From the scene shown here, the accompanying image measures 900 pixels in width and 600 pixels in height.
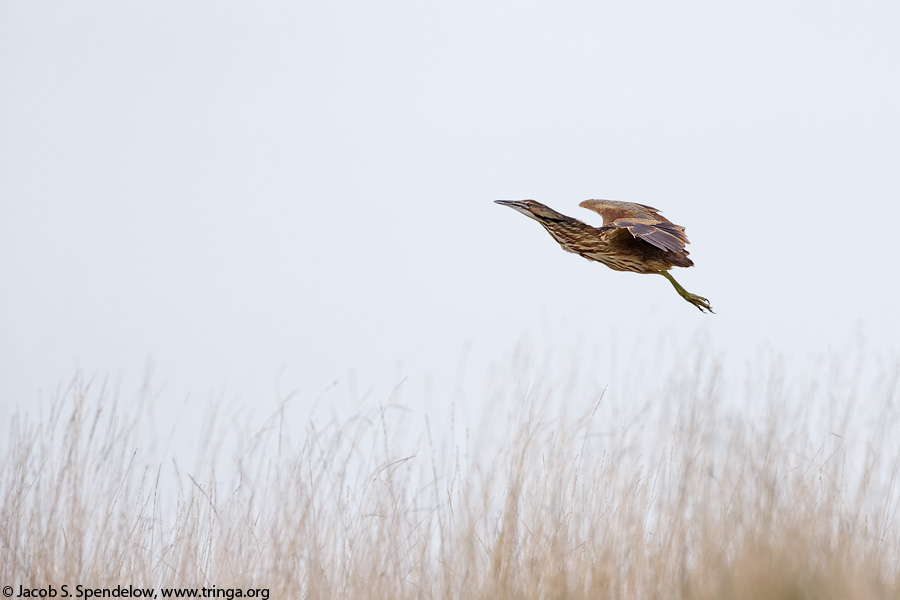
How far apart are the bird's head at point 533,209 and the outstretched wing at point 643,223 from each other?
12.3 inches

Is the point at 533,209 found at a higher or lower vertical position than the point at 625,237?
higher

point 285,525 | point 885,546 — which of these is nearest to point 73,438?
point 285,525

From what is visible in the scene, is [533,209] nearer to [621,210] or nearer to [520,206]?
[520,206]

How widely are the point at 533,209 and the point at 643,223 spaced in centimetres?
92

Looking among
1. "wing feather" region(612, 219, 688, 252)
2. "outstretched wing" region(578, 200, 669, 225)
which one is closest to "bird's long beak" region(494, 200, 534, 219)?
"outstretched wing" region(578, 200, 669, 225)

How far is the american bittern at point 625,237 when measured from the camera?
16.5 ft

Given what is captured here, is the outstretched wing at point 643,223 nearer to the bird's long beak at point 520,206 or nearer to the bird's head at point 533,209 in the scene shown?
the bird's head at point 533,209

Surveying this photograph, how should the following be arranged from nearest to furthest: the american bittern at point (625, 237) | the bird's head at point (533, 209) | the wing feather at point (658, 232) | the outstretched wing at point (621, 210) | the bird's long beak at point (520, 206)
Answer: the wing feather at point (658, 232), the american bittern at point (625, 237), the outstretched wing at point (621, 210), the bird's head at point (533, 209), the bird's long beak at point (520, 206)

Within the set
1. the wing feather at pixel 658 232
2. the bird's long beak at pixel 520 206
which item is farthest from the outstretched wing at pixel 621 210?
the bird's long beak at pixel 520 206

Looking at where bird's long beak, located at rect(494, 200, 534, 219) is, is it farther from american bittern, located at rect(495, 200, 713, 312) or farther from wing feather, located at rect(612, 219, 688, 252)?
wing feather, located at rect(612, 219, 688, 252)

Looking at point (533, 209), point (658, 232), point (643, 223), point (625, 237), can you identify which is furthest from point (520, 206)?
point (658, 232)

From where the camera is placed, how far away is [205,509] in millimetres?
4848

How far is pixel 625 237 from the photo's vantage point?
539 cm

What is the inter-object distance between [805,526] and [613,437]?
0.91 m
